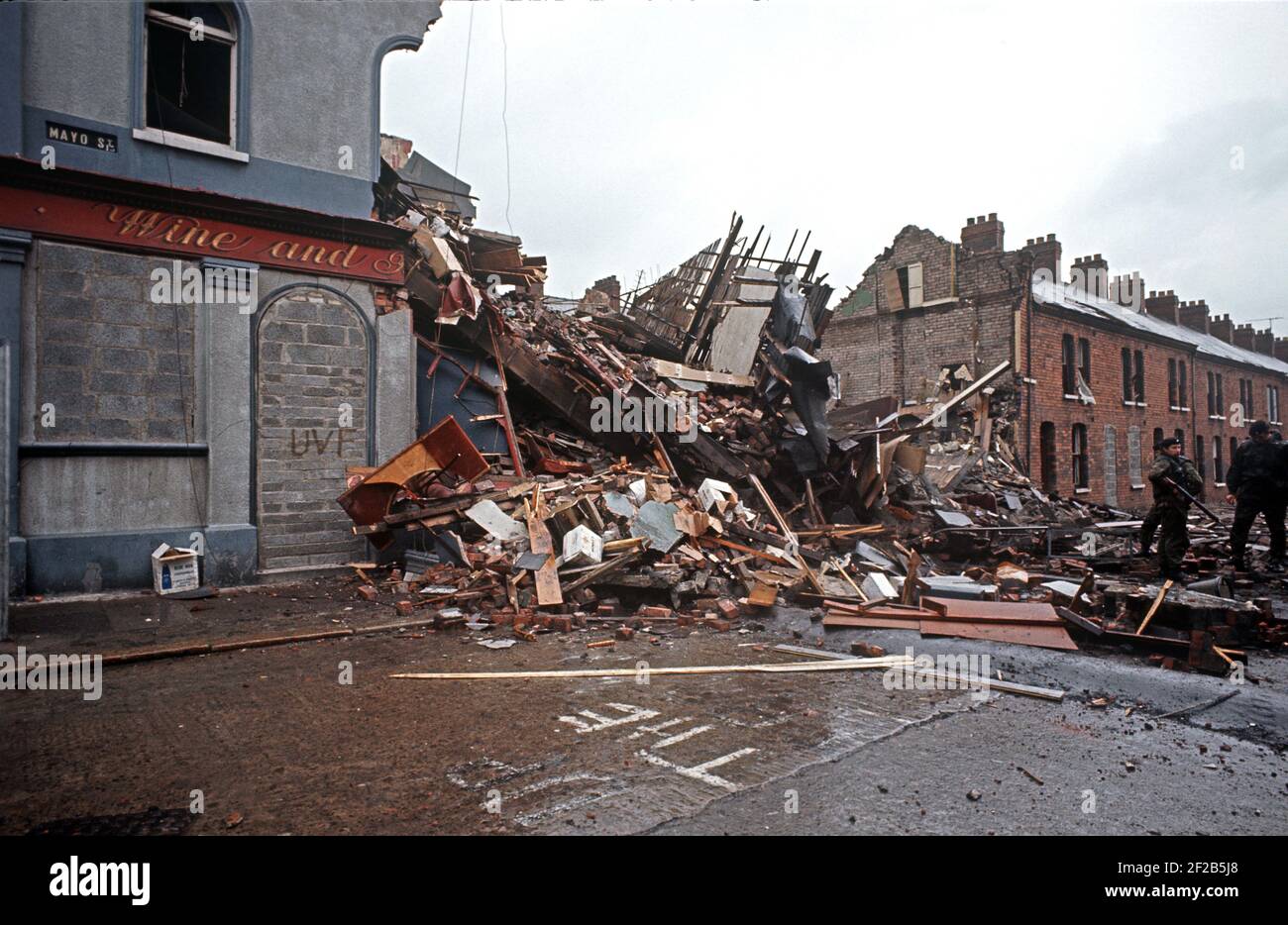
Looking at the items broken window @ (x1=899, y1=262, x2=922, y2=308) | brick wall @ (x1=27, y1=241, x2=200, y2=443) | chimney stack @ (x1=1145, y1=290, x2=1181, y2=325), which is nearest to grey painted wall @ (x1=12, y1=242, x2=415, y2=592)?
brick wall @ (x1=27, y1=241, x2=200, y2=443)

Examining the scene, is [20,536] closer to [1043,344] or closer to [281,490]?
[281,490]

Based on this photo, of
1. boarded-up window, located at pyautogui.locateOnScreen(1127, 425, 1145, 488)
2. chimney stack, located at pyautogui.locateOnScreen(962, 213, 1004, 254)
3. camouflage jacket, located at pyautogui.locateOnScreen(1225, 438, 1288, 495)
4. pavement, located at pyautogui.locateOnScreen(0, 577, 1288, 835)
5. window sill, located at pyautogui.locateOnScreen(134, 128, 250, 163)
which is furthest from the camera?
boarded-up window, located at pyautogui.locateOnScreen(1127, 425, 1145, 488)

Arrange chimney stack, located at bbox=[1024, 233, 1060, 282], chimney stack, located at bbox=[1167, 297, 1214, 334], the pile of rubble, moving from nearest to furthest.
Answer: the pile of rubble → chimney stack, located at bbox=[1024, 233, 1060, 282] → chimney stack, located at bbox=[1167, 297, 1214, 334]

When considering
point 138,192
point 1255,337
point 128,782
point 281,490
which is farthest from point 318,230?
point 1255,337

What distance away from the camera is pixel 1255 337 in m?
41.5

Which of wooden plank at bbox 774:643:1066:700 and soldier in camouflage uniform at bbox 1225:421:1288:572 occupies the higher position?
soldier in camouflage uniform at bbox 1225:421:1288:572

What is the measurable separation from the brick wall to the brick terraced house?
67.4ft

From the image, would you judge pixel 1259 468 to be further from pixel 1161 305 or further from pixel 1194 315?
pixel 1194 315

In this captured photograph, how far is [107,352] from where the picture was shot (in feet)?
27.3

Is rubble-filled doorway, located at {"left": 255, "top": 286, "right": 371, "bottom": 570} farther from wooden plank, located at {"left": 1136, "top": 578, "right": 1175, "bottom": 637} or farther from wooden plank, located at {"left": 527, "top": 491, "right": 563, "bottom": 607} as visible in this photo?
wooden plank, located at {"left": 1136, "top": 578, "right": 1175, "bottom": 637}

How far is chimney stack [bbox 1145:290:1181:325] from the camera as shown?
34719mm

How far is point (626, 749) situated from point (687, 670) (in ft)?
5.56

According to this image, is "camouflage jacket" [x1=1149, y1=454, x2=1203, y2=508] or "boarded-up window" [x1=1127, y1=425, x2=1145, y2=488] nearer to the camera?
"camouflage jacket" [x1=1149, y1=454, x2=1203, y2=508]
